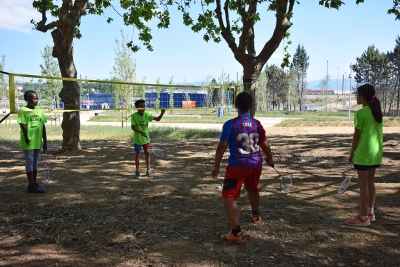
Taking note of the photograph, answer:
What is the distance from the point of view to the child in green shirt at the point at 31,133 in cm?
616

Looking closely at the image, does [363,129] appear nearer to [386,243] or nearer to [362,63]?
[386,243]

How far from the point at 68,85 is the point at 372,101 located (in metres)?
9.44

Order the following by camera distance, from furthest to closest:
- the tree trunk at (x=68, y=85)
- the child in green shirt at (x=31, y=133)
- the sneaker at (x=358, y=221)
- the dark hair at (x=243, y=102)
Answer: the tree trunk at (x=68, y=85) → the child in green shirt at (x=31, y=133) → the sneaker at (x=358, y=221) → the dark hair at (x=243, y=102)

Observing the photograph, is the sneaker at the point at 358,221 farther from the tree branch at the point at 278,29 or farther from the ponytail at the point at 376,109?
the tree branch at the point at 278,29

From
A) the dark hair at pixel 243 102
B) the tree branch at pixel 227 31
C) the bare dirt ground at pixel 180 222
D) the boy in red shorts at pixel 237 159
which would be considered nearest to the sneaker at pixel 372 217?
the bare dirt ground at pixel 180 222

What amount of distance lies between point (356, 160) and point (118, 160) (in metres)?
7.04

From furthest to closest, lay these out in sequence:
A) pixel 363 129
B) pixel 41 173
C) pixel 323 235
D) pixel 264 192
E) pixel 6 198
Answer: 1. pixel 41 173
2. pixel 264 192
3. pixel 6 198
4. pixel 363 129
5. pixel 323 235

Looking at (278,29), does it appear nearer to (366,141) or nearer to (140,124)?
(140,124)

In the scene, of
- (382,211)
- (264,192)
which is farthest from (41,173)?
(382,211)

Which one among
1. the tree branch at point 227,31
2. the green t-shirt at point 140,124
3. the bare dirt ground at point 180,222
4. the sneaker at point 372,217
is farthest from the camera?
the tree branch at point 227,31

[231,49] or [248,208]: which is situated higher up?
[231,49]

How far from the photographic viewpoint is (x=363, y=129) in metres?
4.69

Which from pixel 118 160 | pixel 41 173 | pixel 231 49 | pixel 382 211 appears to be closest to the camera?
pixel 382 211

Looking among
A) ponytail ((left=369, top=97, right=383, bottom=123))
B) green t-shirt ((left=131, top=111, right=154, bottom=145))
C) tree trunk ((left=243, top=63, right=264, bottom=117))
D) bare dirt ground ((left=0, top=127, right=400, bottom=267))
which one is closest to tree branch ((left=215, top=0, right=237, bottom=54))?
tree trunk ((left=243, top=63, right=264, bottom=117))
